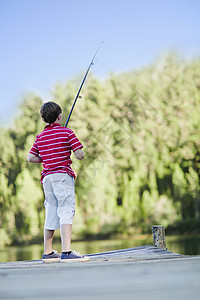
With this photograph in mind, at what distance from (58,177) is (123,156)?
48.7 ft

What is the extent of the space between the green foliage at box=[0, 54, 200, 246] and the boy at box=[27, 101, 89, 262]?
1296 cm

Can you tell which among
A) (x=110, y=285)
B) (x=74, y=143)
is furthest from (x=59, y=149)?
(x=110, y=285)

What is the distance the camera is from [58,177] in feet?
7.01

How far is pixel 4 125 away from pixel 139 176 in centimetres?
589

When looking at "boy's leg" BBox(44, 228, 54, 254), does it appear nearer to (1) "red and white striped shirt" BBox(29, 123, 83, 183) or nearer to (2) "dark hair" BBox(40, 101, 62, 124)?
(1) "red and white striped shirt" BBox(29, 123, 83, 183)

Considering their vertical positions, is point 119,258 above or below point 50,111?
below

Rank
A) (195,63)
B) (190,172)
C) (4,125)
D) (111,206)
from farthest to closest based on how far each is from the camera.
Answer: (195,63) < (4,125) < (190,172) < (111,206)

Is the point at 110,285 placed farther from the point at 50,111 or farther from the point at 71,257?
the point at 50,111

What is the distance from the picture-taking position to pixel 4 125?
17906mm

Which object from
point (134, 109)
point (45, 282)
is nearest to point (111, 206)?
point (134, 109)

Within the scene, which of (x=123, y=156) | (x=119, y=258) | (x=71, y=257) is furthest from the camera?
(x=123, y=156)

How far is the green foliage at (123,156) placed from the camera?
50.7 ft

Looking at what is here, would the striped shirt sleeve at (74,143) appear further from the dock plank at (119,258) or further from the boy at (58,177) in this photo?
the dock plank at (119,258)

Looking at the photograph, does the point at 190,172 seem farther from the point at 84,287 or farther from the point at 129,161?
the point at 84,287
